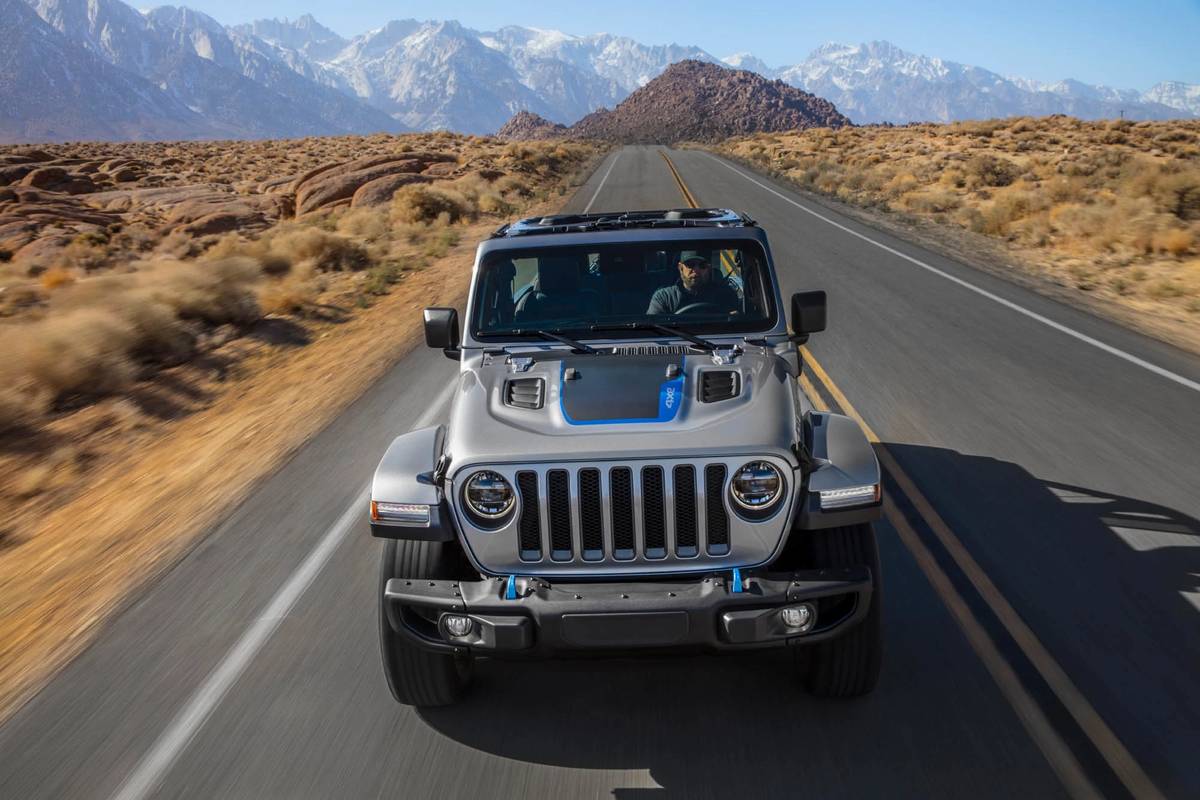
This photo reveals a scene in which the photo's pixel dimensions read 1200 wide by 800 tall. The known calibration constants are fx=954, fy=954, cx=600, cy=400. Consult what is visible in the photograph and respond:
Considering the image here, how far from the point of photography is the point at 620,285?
5082 mm

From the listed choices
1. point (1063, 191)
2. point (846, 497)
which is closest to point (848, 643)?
point (846, 497)

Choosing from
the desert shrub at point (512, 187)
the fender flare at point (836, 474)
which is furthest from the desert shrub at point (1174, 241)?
the desert shrub at point (512, 187)

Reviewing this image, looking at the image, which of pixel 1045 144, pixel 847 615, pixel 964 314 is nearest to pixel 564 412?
pixel 847 615

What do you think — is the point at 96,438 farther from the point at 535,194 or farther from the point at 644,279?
the point at 535,194

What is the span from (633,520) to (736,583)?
439 mm

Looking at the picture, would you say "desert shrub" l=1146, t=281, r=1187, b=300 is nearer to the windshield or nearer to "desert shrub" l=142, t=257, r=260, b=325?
the windshield

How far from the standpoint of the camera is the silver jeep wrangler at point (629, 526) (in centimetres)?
343

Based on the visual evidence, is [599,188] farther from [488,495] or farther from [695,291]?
[488,495]

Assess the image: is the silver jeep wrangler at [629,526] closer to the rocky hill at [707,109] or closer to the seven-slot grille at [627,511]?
the seven-slot grille at [627,511]

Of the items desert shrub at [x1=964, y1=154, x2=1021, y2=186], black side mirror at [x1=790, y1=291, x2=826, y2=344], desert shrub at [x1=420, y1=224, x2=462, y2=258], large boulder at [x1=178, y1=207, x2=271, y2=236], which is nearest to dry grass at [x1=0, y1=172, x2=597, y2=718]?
black side mirror at [x1=790, y1=291, x2=826, y2=344]

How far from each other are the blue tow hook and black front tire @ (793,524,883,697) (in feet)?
1.21

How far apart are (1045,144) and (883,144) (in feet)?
39.4

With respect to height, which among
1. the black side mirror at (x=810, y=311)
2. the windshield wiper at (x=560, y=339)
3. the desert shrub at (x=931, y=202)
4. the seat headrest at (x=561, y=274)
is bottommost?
the desert shrub at (x=931, y=202)

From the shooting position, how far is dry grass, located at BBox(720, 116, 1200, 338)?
1641cm
